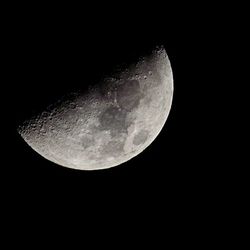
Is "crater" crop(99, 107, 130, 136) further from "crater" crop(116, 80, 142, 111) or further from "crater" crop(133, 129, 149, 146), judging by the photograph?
"crater" crop(133, 129, 149, 146)

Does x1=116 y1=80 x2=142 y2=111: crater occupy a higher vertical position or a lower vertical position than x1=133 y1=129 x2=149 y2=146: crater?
higher

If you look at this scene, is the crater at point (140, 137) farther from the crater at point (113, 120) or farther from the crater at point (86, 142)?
the crater at point (86, 142)

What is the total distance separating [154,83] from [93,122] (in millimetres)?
576

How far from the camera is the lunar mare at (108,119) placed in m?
2.73

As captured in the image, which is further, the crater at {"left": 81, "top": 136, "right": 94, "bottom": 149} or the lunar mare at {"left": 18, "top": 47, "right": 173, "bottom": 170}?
the crater at {"left": 81, "top": 136, "right": 94, "bottom": 149}

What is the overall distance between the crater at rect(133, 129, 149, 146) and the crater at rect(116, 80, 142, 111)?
0.31m

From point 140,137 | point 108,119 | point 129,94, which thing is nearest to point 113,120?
point 108,119

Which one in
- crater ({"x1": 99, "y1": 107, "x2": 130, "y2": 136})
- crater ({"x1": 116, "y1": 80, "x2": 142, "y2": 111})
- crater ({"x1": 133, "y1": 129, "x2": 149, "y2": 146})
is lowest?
crater ({"x1": 133, "y1": 129, "x2": 149, "y2": 146})

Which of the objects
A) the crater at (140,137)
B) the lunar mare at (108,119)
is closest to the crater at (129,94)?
the lunar mare at (108,119)

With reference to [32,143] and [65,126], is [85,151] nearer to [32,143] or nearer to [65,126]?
[65,126]

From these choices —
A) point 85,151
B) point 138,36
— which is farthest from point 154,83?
point 85,151

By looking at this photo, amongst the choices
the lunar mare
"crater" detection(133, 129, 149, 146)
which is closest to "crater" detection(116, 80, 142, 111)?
the lunar mare

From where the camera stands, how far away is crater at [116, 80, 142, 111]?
2734mm

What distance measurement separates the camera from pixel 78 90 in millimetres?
2691
